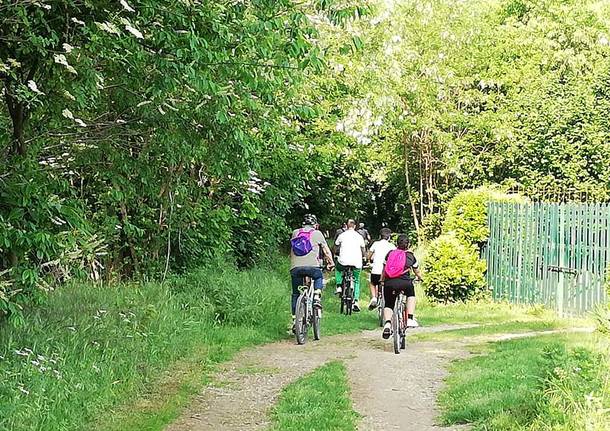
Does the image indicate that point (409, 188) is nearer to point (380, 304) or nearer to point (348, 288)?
point (348, 288)

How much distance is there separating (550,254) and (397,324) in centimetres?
569

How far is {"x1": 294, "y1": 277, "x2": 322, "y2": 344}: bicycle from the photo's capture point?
11.7 meters

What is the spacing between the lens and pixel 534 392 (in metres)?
6.77

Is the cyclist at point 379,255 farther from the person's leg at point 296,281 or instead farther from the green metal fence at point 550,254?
the green metal fence at point 550,254

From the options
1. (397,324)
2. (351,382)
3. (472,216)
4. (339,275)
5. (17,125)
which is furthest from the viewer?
(339,275)

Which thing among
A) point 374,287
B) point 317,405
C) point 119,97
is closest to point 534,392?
point 317,405

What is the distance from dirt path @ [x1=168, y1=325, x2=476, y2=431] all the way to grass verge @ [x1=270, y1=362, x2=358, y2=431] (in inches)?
5.1

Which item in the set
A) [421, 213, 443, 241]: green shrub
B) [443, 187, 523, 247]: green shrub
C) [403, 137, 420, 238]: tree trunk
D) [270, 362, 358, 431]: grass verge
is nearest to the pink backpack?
[270, 362, 358, 431]: grass verge

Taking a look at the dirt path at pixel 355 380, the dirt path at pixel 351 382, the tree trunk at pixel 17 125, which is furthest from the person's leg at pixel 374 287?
the tree trunk at pixel 17 125

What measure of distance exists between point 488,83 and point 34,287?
1778cm

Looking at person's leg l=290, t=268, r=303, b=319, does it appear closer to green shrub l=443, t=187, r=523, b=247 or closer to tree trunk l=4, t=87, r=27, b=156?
tree trunk l=4, t=87, r=27, b=156

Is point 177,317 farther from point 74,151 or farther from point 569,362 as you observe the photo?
point 569,362

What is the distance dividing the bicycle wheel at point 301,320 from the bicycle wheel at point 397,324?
142 cm

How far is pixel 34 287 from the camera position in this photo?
6867 mm
